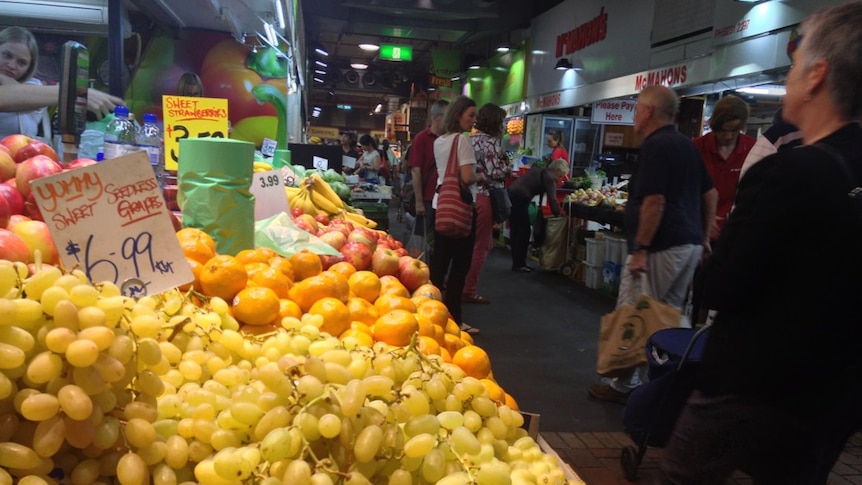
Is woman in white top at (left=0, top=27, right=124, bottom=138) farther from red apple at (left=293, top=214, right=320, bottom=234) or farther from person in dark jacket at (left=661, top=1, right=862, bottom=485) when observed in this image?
person in dark jacket at (left=661, top=1, right=862, bottom=485)

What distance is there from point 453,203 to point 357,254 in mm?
1869

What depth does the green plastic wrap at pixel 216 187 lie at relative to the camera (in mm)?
1864

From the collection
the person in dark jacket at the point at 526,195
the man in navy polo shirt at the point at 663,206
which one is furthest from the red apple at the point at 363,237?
the person in dark jacket at the point at 526,195

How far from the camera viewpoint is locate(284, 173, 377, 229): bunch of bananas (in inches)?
126

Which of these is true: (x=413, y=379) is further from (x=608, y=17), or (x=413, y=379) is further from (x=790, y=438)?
(x=608, y=17)

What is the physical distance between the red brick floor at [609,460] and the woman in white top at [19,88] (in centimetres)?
406

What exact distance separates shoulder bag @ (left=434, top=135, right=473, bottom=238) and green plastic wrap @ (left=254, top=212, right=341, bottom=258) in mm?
1900

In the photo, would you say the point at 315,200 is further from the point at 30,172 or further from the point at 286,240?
the point at 30,172

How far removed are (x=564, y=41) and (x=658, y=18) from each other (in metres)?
3.02

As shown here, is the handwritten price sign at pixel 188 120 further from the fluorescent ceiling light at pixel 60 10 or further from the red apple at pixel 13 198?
the fluorescent ceiling light at pixel 60 10

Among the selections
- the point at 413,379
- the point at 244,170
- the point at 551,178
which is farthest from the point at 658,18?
the point at 413,379

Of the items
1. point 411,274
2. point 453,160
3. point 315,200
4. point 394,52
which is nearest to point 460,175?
point 453,160

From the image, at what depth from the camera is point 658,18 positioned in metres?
7.55

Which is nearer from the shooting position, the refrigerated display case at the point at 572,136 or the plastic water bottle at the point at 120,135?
the plastic water bottle at the point at 120,135
